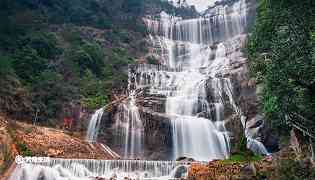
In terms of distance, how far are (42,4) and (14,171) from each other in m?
25.1

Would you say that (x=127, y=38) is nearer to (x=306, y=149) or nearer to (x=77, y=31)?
(x=77, y=31)

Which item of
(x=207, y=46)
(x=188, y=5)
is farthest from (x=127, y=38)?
(x=188, y=5)

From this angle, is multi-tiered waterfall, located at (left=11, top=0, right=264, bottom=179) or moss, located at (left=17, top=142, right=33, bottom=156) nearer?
multi-tiered waterfall, located at (left=11, top=0, right=264, bottom=179)

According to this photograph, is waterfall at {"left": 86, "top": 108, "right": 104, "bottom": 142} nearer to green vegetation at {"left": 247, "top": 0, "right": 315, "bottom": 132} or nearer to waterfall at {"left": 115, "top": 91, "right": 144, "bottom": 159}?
waterfall at {"left": 115, "top": 91, "right": 144, "bottom": 159}

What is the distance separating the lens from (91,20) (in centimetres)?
4466

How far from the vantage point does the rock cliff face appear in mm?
27703

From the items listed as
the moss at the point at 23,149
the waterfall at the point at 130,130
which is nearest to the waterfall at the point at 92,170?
the moss at the point at 23,149

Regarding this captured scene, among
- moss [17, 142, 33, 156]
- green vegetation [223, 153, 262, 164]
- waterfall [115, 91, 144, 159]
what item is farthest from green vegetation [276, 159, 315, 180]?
moss [17, 142, 33, 156]

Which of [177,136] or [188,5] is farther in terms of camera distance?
[188,5]

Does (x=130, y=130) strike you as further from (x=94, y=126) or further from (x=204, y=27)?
(x=204, y=27)

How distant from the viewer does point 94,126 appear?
28359 millimetres

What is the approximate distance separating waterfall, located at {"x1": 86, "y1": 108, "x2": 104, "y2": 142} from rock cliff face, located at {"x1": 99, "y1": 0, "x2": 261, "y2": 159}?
12.9 inches

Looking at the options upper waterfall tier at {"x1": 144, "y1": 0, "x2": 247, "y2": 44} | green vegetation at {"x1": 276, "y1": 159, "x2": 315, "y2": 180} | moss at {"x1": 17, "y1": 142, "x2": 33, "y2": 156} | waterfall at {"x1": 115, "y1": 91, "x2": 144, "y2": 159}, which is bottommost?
green vegetation at {"x1": 276, "y1": 159, "x2": 315, "y2": 180}

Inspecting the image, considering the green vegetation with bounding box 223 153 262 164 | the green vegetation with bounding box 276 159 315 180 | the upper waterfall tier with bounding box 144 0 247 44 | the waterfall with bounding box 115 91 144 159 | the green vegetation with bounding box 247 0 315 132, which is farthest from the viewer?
the upper waterfall tier with bounding box 144 0 247 44
